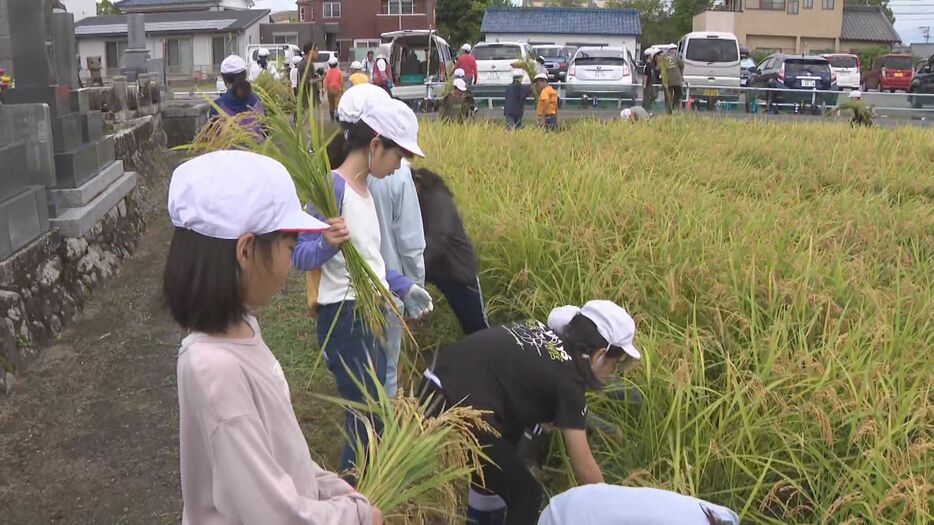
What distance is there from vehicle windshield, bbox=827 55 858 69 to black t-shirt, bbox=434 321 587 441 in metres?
24.4

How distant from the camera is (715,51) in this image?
1931 centimetres

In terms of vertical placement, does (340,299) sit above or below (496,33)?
below

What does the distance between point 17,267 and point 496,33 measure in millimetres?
28681

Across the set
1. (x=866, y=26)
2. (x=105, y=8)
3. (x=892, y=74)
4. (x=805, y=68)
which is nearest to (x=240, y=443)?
(x=805, y=68)

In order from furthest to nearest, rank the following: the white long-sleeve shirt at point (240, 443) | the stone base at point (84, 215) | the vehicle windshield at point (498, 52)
A: the vehicle windshield at point (498, 52)
the stone base at point (84, 215)
the white long-sleeve shirt at point (240, 443)

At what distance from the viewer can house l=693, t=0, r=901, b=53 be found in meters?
47.2

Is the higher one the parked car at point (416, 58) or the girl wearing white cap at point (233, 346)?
the parked car at point (416, 58)

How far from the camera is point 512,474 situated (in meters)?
2.69

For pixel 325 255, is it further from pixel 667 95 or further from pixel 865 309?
pixel 667 95

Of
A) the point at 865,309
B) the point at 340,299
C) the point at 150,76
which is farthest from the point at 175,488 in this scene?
the point at 150,76

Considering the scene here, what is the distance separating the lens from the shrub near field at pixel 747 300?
2.70m

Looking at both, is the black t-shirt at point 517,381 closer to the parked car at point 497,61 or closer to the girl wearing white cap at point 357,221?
the girl wearing white cap at point 357,221

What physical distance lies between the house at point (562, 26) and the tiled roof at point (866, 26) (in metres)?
21.3

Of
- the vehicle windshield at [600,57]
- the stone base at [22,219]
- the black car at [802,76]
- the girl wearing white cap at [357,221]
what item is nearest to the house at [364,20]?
the black car at [802,76]
